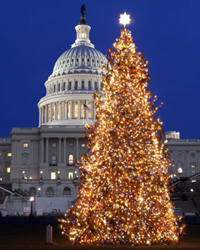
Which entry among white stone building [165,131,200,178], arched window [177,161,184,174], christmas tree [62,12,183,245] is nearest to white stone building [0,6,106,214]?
white stone building [165,131,200,178]

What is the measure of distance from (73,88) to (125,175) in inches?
4922

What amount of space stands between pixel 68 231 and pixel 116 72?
25.6ft

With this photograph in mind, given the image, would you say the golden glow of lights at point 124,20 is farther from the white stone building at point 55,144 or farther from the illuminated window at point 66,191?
the illuminated window at point 66,191

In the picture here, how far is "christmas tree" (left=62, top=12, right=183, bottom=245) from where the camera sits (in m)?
22.4

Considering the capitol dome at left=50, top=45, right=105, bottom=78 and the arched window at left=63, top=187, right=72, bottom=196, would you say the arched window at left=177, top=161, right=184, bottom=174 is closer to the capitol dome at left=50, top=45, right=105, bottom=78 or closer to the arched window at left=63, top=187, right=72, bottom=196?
the capitol dome at left=50, top=45, right=105, bottom=78

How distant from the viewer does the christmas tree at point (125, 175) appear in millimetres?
22406

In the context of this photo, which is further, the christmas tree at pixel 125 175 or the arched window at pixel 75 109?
the arched window at pixel 75 109

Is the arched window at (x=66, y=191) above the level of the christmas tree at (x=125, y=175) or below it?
above

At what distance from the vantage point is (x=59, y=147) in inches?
4906

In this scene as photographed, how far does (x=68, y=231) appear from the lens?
23.6m

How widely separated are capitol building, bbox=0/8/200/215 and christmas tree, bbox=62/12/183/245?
55.2 metres

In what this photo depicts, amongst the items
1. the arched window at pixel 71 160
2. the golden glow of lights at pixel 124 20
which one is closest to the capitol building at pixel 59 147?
the arched window at pixel 71 160

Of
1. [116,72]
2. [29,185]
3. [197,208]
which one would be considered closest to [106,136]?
[116,72]

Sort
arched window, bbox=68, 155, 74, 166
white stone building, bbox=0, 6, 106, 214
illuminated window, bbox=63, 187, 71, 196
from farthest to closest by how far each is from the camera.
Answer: arched window, bbox=68, 155, 74, 166
illuminated window, bbox=63, 187, 71, 196
white stone building, bbox=0, 6, 106, 214
